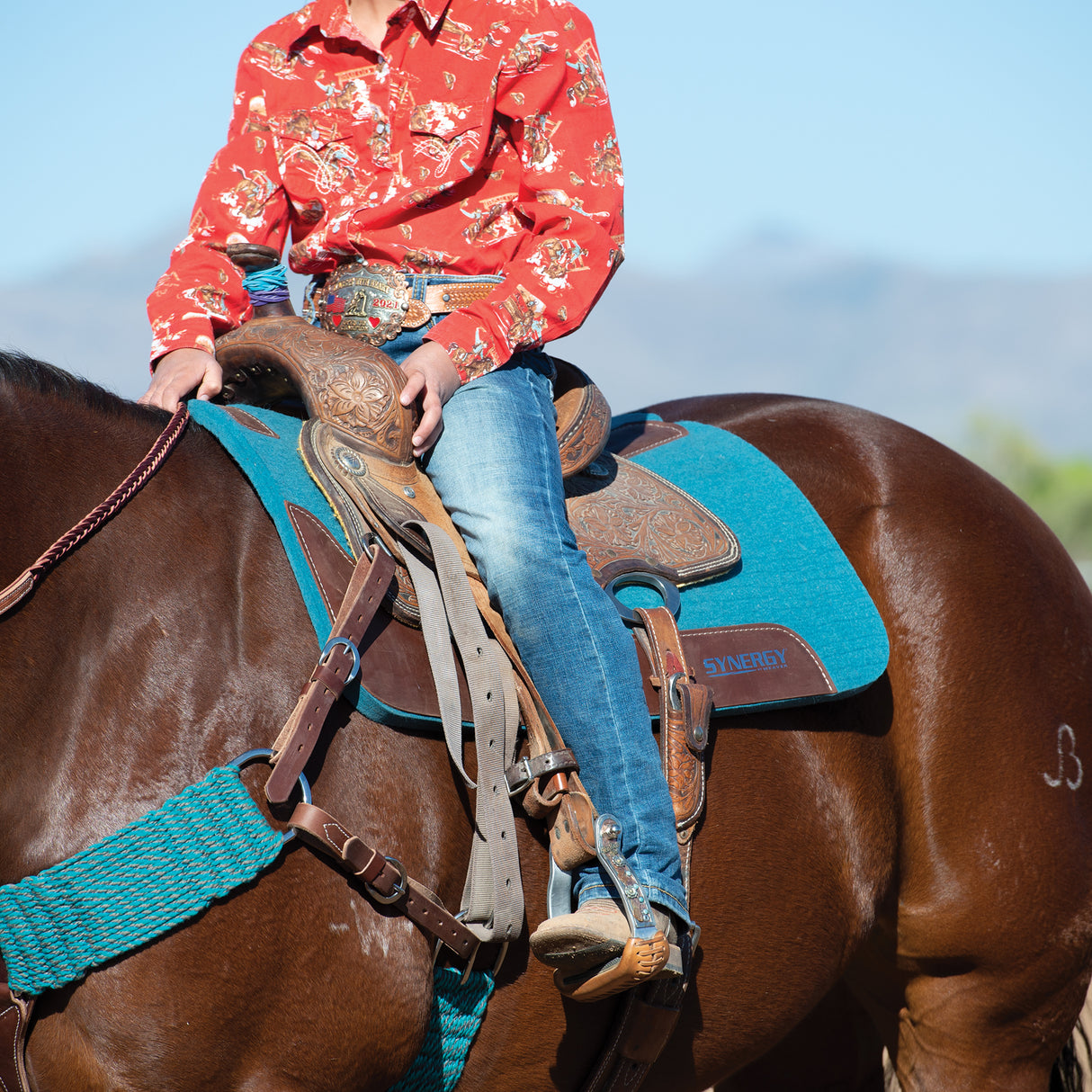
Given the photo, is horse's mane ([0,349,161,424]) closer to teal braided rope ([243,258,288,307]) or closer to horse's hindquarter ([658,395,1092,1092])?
teal braided rope ([243,258,288,307])

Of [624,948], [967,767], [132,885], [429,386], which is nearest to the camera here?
[132,885]

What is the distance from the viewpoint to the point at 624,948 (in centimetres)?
193

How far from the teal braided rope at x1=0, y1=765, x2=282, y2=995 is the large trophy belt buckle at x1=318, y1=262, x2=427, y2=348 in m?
1.03

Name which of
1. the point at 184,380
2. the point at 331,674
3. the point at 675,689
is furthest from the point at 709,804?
the point at 184,380

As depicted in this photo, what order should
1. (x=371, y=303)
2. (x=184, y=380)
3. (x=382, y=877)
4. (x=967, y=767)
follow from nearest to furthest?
(x=382, y=877) < (x=184, y=380) < (x=371, y=303) < (x=967, y=767)

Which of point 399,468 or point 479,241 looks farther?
point 479,241

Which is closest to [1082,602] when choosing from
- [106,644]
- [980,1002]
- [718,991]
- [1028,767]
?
[1028,767]

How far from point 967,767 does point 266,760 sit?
1.70m

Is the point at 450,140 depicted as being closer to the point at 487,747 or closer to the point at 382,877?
the point at 487,747

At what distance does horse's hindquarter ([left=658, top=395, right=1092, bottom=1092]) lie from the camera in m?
2.64

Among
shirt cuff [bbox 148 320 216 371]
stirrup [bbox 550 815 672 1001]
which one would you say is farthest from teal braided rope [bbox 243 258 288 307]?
stirrup [bbox 550 815 672 1001]

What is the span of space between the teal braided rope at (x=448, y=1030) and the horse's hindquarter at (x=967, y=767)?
0.93 metres

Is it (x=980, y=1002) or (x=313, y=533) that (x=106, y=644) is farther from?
(x=980, y=1002)

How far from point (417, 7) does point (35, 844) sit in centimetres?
183
